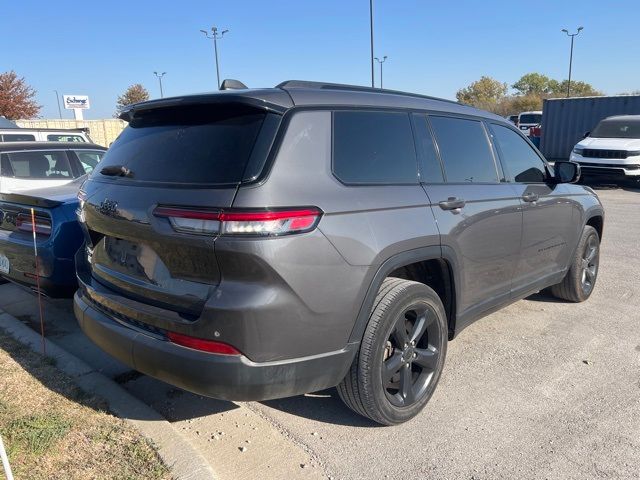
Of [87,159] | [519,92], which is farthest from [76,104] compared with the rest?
[519,92]

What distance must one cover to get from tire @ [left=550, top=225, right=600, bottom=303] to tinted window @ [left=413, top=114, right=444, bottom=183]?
2.38 meters

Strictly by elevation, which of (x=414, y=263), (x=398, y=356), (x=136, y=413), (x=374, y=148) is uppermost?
(x=374, y=148)

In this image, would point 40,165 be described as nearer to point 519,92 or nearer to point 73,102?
point 73,102

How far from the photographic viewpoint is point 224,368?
232cm

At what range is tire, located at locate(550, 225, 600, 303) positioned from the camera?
195 inches

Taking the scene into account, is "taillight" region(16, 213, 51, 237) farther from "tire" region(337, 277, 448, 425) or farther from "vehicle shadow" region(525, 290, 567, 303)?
"vehicle shadow" region(525, 290, 567, 303)

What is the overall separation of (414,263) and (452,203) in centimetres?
46

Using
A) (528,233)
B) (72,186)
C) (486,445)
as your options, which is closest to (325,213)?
(486,445)

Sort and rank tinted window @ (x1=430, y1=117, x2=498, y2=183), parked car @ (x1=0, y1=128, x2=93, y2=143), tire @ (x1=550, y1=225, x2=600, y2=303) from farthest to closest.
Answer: parked car @ (x1=0, y1=128, x2=93, y2=143) < tire @ (x1=550, y1=225, x2=600, y2=303) < tinted window @ (x1=430, y1=117, x2=498, y2=183)

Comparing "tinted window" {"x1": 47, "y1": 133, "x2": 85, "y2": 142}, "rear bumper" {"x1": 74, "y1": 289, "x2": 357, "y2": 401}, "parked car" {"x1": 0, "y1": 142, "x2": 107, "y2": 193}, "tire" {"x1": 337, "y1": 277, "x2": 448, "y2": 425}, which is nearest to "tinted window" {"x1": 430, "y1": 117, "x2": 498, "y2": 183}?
"tire" {"x1": 337, "y1": 277, "x2": 448, "y2": 425}

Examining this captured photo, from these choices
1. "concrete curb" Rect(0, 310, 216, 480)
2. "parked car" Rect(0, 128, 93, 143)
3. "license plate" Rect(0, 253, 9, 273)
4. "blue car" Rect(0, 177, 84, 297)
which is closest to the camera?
"concrete curb" Rect(0, 310, 216, 480)

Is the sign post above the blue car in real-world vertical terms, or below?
above

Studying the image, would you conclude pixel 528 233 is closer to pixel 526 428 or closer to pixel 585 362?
pixel 585 362

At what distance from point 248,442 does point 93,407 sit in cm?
97
